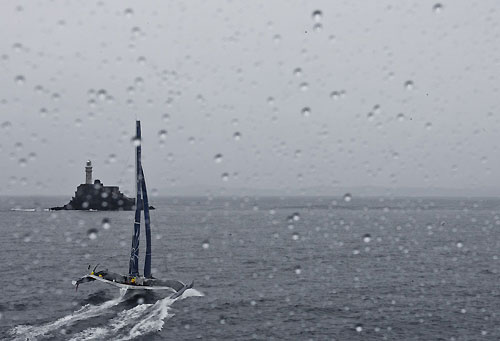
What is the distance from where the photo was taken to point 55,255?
49562mm

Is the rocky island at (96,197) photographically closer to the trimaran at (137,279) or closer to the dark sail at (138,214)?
the dark sail at (138,214)

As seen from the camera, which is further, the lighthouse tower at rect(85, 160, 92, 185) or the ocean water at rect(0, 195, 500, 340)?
the lighthouse tower at rect(85, 160, 92, 185)

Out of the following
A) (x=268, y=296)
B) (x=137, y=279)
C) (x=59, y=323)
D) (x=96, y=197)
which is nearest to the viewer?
(x=59, y=323)

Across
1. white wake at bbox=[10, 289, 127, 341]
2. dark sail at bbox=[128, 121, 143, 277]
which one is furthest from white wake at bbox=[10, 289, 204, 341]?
dark sail at bbox=[128, 121, 143, 277]

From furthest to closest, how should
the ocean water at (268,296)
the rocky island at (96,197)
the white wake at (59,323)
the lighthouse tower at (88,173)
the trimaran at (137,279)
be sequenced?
the rocky island at (96,197)
the lighthouse tower at (88,173)
the trimaran at (137,279)
the ocean water at (268,296)
the white wake at (59,323)

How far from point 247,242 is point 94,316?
3716 cm

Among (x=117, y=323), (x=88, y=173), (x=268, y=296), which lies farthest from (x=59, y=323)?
(x=88, y=173)

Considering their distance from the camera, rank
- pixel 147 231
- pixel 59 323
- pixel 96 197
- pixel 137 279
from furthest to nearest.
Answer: pixel 96 197 < pixel 147 231 < pixel 137 279 < pixel 59 323

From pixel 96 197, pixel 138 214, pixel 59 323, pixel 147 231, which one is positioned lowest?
pixel 59 323

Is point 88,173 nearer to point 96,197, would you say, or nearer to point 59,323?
point 96,197

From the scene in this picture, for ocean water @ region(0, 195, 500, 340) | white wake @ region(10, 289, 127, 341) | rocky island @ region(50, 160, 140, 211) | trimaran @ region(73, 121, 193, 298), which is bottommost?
ocean water @ region(0, 195, 500, 340)

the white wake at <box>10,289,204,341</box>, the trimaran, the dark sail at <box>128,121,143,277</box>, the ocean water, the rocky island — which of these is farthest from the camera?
the rocky island

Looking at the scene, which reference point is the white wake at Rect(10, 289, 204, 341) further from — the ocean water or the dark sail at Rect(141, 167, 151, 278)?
the dark sail at Rect(141, 167, 151, 278)

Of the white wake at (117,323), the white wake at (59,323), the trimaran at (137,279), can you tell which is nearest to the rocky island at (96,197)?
the trimaran at (137,279)
